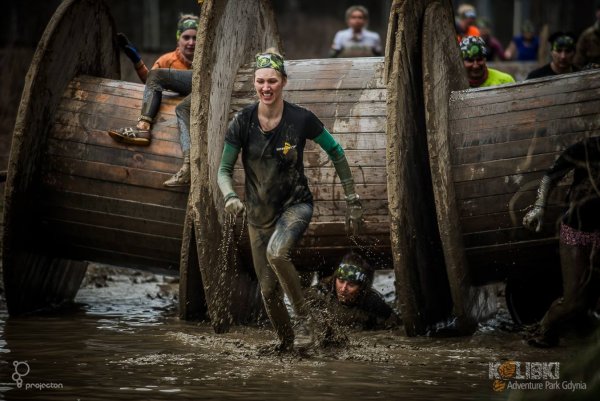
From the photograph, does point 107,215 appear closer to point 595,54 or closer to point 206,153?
point 206,153

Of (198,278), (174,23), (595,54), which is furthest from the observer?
(174,23)

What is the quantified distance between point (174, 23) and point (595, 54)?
17.8m

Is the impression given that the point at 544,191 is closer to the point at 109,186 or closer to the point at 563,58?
the point at 109,186

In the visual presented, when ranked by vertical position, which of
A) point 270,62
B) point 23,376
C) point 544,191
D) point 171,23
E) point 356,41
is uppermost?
point 171,23

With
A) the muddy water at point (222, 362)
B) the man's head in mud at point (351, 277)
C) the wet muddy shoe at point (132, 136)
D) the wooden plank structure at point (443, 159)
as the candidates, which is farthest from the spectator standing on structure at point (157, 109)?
the wooden plank structure at point (443, 159)

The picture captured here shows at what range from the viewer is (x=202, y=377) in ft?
27.4

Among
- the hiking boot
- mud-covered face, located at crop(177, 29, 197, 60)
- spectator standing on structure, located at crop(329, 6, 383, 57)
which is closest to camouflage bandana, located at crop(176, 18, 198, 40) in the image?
mud-covered face, located at crop(177, 29, 197, 60)

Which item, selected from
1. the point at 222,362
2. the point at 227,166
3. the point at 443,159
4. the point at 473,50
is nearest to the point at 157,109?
the point at 227,166

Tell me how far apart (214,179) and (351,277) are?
1446 millimetres

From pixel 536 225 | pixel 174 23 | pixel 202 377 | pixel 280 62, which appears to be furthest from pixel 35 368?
pixel 174 23

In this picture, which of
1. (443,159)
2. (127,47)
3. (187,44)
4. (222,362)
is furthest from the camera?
(127,47)

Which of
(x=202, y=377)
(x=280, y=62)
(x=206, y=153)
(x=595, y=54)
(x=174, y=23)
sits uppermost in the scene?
(x=174, y=23)

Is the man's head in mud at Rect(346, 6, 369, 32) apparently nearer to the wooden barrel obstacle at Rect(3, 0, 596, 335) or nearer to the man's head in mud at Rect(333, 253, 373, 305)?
the wooden barrel obstacle at Rect(3, 0, 596, 335)

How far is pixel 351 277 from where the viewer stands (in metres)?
10.3
